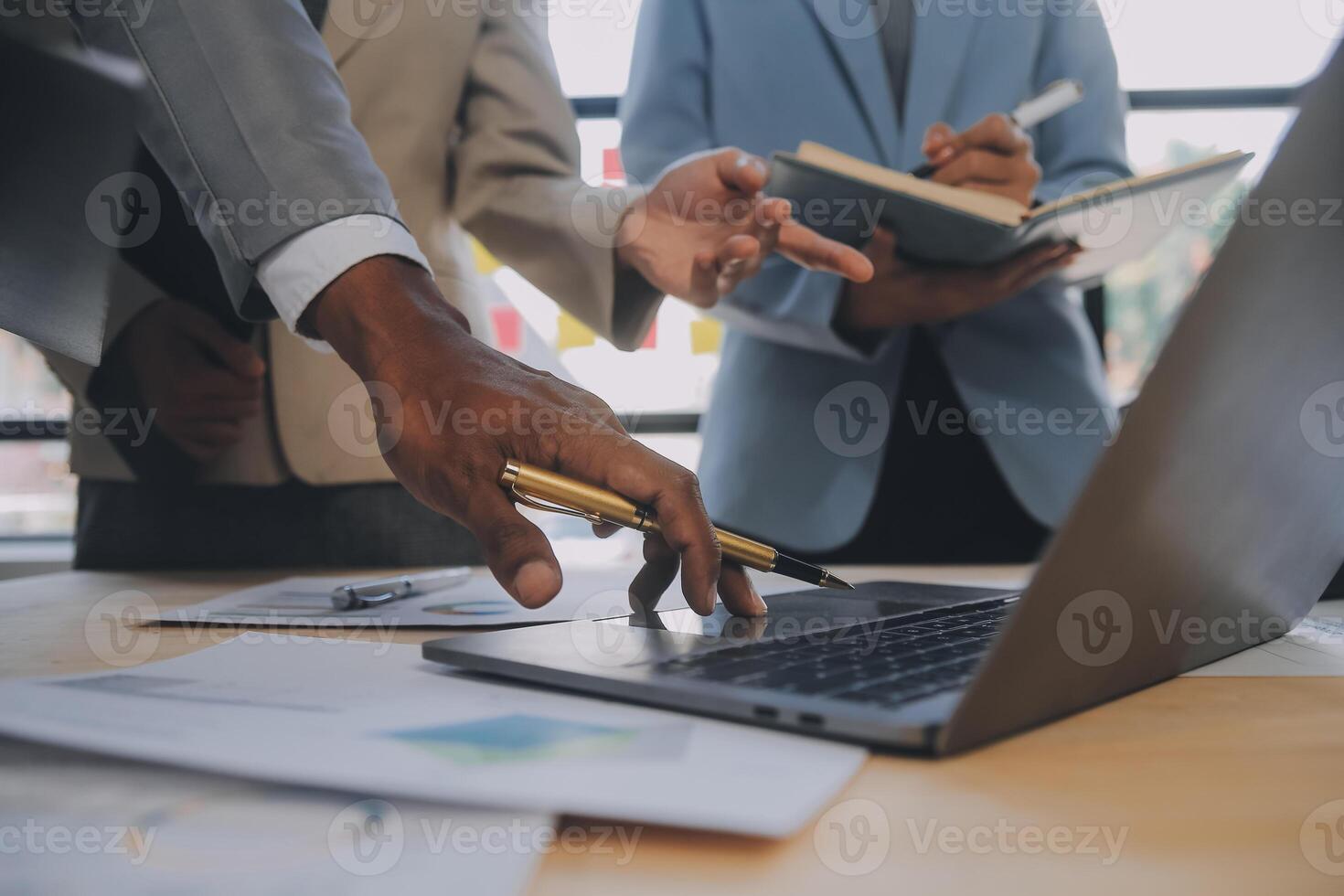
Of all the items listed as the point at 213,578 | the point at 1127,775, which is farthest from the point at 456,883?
the point at 213,578

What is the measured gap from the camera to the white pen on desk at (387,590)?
63cm

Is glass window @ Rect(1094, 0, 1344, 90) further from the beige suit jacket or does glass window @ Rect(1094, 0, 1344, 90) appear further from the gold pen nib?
the gold pen nib

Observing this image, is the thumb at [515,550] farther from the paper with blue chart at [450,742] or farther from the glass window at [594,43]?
the glass window at [594,43]

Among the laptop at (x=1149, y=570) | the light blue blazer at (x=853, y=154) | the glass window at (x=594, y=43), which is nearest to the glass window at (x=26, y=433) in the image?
the glass window at (x=594, y=43)

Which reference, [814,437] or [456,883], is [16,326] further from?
[814,437]

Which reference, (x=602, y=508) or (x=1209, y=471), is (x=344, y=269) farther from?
(x=1209, y=471)

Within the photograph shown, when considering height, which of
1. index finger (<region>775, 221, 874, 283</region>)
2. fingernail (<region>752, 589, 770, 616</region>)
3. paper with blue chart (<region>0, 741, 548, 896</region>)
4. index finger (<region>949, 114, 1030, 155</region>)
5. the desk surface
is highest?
index finger (<region>949, 114, 1030, 155</region>)

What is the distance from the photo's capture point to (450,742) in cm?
29

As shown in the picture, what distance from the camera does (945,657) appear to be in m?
0.39

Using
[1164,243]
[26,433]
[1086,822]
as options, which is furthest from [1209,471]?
[26,433]

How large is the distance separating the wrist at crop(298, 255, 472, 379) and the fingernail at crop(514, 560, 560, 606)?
6.7 inches

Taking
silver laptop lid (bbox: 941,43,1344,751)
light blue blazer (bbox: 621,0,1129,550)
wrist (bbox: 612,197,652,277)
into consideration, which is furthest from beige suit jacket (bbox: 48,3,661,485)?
silver laptop lid (bbox: 941,43,1344,751)

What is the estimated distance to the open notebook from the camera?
853mm

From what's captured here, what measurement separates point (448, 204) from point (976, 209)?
0.63 meters
